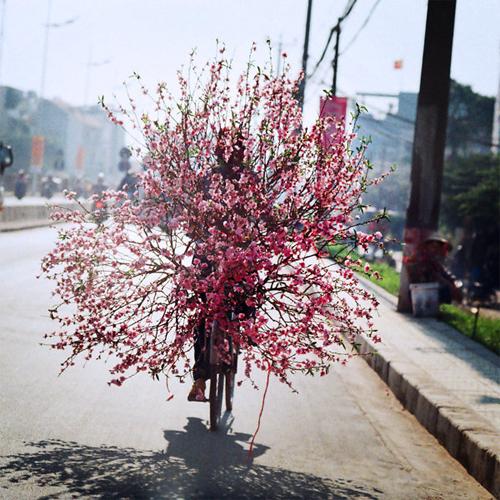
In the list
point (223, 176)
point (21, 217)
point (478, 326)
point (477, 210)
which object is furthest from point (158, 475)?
point (477, 210)

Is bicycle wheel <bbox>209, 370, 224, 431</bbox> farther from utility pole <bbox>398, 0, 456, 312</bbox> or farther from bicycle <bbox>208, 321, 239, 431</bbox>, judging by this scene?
utility pole <bbox>398, 0, 456, 312</bbox>

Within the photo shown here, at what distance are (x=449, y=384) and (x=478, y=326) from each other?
222 inches

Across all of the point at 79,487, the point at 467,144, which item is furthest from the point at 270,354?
the point at 467,144

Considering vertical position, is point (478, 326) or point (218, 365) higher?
point (218, 365)

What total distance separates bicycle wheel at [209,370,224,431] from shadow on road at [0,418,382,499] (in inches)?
22.6

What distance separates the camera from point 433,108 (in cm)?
1619

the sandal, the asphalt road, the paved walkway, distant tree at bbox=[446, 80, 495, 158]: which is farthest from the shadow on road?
distant tree at bbox=[446, 80, 495, 158]

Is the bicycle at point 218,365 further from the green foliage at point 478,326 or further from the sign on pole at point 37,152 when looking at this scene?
the sign on pole at point 37,152

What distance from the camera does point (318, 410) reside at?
356 inches

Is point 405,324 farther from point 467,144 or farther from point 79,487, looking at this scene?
point 467,144

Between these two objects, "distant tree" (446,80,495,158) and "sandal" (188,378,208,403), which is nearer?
"sandal" (188,378,208,403)

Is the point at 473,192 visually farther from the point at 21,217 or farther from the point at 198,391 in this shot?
the point at 198,391

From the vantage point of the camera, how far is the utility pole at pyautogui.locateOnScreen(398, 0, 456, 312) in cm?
1617

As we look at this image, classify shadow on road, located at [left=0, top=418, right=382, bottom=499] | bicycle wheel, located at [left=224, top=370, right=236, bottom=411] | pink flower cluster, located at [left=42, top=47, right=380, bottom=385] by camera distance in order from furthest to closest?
bicycle wheel, located at [left=224, top=370, right=236, bottom=411]
pink flower cluster, located at [left=42, top=47, right=380, bottom=385]
shadow on road, located at [left=0, top=418, right=382, bottom=499]
